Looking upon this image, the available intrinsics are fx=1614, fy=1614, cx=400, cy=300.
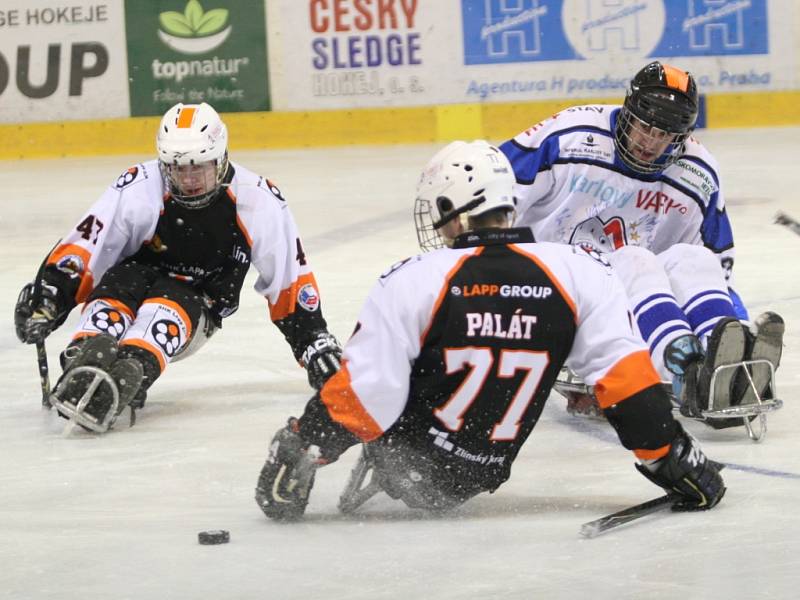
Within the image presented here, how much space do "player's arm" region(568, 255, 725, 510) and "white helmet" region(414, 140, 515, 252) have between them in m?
0.24

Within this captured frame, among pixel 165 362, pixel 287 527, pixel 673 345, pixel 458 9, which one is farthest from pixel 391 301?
pixel 458 9

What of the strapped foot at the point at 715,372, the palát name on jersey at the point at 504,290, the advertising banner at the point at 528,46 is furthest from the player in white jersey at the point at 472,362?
the advertising banner at the point at 528,46

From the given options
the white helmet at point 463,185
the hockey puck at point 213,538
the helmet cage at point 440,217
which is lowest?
the hockey puck at point 213,538

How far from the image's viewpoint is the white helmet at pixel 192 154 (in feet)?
14.2

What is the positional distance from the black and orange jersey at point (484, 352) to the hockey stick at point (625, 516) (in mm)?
127

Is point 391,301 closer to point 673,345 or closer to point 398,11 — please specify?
point 673,345

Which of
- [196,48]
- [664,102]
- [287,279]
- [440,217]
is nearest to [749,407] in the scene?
[664,102]

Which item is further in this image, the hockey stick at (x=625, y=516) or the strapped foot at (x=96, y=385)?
the strapped foot at (x=96, y=385)

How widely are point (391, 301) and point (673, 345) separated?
1.19m

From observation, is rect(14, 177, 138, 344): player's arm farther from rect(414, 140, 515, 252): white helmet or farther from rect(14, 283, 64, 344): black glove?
rect(414, 140, 515, 252): white helmet

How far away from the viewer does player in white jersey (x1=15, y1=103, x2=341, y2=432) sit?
438cm

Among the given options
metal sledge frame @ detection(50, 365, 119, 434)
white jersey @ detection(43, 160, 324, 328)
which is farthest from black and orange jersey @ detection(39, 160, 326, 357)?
metal sledge frame @ detection(50, 365, 119, 434)

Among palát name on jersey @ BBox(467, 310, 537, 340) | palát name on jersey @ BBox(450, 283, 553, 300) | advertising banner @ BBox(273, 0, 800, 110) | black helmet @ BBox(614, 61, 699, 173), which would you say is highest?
advertising banner @ BBox(273, 0, 800, 110)

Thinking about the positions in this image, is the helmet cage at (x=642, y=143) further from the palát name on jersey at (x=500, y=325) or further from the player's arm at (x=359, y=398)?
the player's arm at (x=359, y=398)
